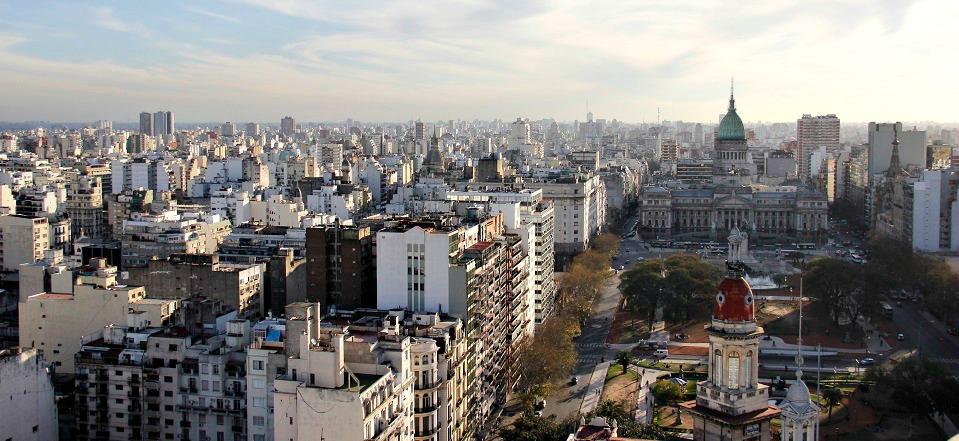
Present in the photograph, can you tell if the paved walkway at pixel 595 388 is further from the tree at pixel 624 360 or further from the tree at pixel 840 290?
the tree at pixel 840 290

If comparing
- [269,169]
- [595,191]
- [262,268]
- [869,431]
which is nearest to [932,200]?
[595,191]

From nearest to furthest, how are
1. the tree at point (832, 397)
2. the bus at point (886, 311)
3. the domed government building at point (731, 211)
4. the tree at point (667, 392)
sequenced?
the tree at point (832, 397) → the tree at point (667, 392) → the bus at point (886, 311) → the domed government building at point (731, 211)

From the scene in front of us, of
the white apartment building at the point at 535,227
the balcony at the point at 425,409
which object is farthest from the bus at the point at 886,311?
the balcony at the point at 425,409

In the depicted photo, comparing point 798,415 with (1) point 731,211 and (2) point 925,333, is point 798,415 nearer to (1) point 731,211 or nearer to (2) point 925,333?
(2) point 925,333

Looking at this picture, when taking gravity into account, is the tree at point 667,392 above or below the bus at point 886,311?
below

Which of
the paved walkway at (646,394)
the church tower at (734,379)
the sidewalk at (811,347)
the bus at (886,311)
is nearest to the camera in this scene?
the church tower at (734,379)

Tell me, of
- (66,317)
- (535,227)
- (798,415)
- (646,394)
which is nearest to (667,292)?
(535,227)

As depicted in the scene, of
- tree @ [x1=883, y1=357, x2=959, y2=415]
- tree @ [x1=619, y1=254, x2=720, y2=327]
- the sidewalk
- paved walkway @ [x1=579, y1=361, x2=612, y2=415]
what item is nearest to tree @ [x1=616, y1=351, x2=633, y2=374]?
paved walkway @ [x1=579, y1=361, x2=612, y2=415]
